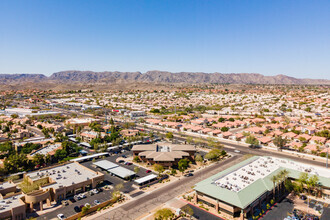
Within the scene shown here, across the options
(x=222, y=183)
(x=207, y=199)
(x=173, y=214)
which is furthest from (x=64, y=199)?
(x=222, y=183)

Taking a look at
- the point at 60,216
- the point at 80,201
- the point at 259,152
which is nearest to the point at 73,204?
the point at 80,201

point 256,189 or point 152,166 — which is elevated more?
point 256,189

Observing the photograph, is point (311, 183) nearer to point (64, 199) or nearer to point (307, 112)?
point (64, 199)

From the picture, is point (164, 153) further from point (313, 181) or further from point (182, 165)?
point (313, 181)

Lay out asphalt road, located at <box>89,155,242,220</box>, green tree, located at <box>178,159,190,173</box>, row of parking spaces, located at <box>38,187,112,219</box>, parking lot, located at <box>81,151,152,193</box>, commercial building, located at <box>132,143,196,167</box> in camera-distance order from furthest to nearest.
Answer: commercial building, located at <box>132,143,196,167</box> → green tree, located at <box>178,159,190,173</box> → parking lot, located at <box>81,151,152,193</box> → row of parking spaces, located at <box>38,187,112,219</box> → asphalt road, located at <box>89,155,242,220</box>

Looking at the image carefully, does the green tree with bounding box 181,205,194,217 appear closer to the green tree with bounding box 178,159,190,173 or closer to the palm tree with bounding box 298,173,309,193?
the green tree with bounding box 178,159,190,173

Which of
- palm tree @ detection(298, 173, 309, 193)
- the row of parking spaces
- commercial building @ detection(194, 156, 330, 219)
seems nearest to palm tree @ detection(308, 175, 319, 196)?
palm tree @ detection(298, 173, 309, 193)

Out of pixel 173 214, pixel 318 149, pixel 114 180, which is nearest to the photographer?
pixel 173 214
